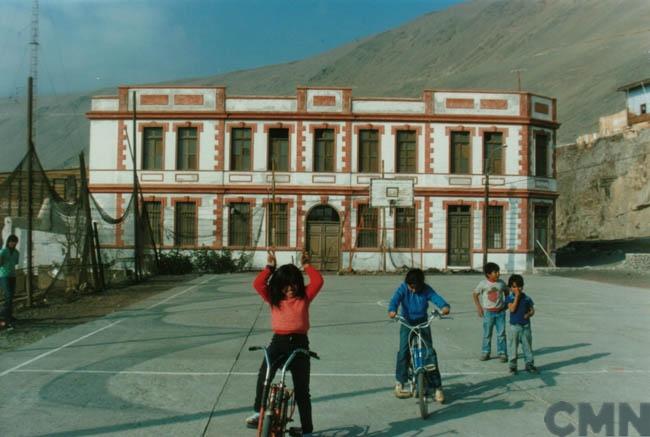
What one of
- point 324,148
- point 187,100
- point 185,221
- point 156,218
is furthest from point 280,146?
point 156,218

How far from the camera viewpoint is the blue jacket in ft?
27.2

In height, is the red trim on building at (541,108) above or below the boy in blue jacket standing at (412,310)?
above

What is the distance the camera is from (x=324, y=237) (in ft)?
130

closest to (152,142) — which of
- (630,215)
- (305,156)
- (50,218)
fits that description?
(305,156)

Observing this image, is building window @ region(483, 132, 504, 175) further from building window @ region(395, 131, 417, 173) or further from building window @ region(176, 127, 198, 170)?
building window @ region(176, 127, 198, 170)

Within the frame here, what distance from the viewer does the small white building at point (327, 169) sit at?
3938cm

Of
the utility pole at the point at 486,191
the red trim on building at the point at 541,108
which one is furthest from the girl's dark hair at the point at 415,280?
the red trim on building at the point at 541,108

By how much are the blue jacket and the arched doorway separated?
101 ft

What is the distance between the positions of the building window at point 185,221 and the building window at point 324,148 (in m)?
7.28

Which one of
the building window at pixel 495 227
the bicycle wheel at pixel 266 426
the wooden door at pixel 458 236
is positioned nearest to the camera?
the bicycle wheel at pixel 266 426

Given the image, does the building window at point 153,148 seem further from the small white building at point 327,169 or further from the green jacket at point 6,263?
the green jacket at point 6,263

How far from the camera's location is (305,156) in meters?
39.7

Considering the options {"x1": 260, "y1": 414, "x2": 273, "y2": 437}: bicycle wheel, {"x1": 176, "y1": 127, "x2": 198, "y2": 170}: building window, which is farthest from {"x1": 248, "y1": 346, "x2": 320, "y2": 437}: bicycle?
{"x1": 176, "y1": 127, "x2": 198, "y2": 170}: building window

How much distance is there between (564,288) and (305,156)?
55.7ft
